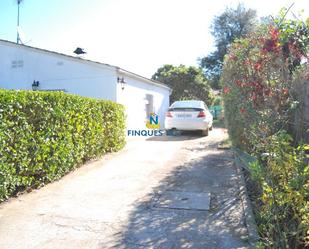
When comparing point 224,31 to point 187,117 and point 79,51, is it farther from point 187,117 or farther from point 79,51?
point 187,117

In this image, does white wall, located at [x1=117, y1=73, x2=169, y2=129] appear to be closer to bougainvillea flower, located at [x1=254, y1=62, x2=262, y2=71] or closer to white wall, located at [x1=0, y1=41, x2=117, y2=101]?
white wall, located at [x1=0, y1=41, x2=117, y2=101]

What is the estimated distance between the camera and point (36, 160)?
5.52 metres

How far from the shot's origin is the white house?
13.1 m

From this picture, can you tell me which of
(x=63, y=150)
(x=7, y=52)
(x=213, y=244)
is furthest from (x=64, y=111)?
(x=7, y=52)

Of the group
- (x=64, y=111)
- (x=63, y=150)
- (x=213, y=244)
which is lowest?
(x=213, y=244)

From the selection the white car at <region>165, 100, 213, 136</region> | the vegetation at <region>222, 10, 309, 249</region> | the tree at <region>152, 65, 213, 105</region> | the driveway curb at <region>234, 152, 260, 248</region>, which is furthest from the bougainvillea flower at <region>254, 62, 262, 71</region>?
the tree at <region>152, 65, 213, 105</region>

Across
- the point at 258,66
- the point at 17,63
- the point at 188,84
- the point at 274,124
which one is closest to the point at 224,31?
the point at 188,84

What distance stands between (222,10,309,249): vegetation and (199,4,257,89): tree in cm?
2347

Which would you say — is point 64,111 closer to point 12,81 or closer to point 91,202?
point 91,202

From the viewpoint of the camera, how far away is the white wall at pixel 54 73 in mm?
Result: 13148

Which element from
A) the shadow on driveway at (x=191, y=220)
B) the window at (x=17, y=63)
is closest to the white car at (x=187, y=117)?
the shadow on driveway at (x=191, y=220)

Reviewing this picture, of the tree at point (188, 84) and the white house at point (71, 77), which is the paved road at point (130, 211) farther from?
the tree at point (188, 84)

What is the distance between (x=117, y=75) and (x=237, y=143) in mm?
6565

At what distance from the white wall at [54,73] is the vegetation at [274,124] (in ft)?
21.1
